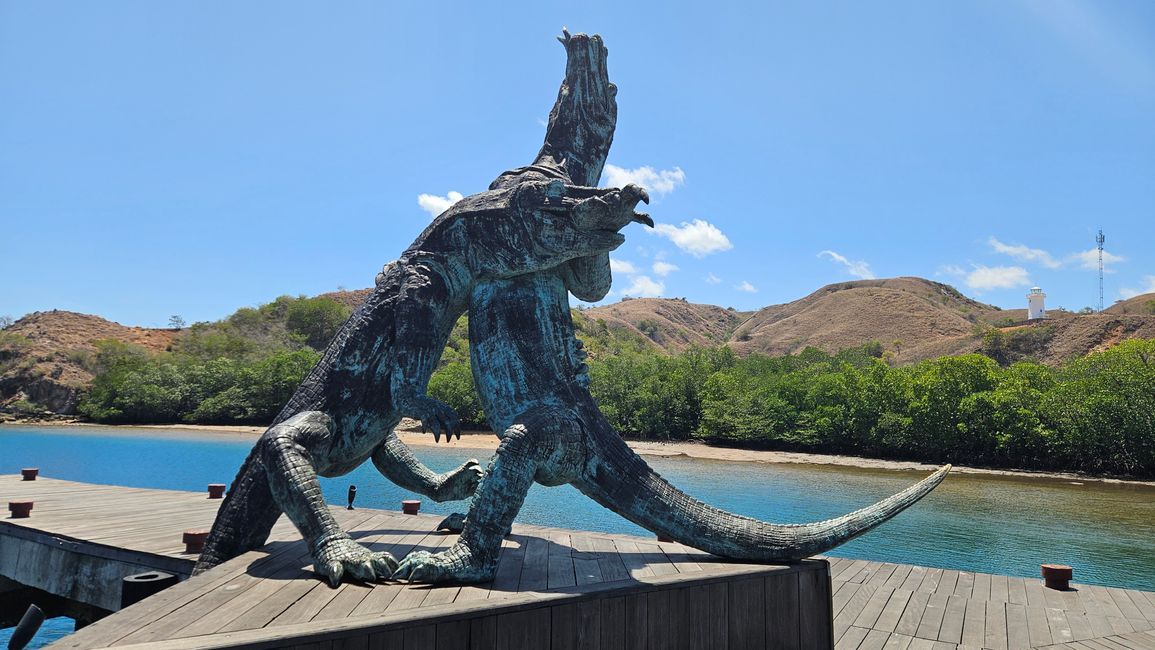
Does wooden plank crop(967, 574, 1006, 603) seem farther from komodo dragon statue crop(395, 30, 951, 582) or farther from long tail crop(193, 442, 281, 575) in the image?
long tail crop(193, 442, 281, 575)

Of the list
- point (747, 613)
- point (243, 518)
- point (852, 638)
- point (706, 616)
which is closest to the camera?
point (706, 616)

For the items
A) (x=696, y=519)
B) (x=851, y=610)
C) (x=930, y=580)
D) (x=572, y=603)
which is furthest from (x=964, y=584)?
(x=572, y=603)

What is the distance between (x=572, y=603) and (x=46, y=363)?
206 feet

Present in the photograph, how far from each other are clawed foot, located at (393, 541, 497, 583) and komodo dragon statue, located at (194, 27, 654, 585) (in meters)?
0.78

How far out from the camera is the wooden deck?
120 inches

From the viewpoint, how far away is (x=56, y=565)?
6.20 meters

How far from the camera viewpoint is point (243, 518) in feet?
14.4

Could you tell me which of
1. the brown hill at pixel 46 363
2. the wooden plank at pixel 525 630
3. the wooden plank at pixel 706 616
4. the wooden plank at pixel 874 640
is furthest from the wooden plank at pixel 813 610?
the brown hill at pixel 46 363

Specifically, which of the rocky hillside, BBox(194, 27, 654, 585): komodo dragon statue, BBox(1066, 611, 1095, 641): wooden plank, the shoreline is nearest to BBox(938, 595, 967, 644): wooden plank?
BBox(1066, 611, 1095, 641): wooden plank

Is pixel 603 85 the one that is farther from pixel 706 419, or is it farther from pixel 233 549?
pixel 706 419

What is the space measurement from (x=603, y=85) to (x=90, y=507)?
7.55 metres

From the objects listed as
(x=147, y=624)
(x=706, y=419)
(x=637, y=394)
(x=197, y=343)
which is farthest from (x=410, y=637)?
(x=197, y=343)

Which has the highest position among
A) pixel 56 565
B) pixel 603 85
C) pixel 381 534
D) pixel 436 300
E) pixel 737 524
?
pixel 603 85

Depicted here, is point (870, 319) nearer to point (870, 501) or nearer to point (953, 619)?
point (870, 501)
